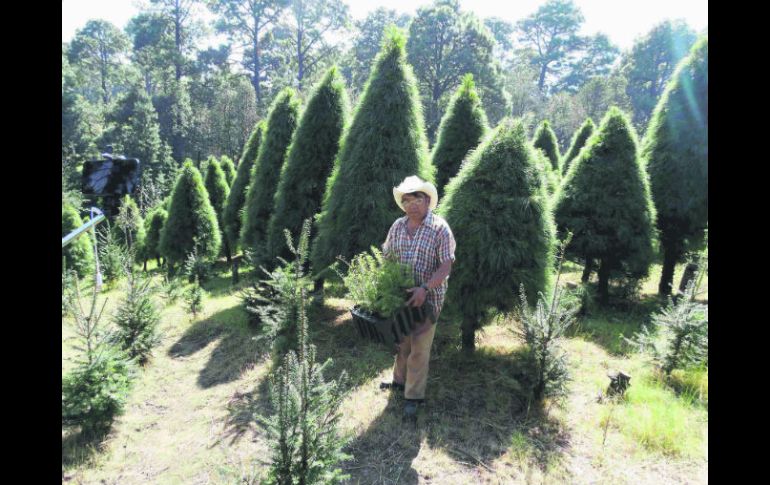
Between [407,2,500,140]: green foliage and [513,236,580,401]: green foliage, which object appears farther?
[407,2,500,140]: green foliage

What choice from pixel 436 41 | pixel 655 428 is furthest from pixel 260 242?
pixel 436 41

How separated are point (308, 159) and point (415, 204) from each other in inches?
161

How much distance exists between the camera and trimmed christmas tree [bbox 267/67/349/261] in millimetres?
7047

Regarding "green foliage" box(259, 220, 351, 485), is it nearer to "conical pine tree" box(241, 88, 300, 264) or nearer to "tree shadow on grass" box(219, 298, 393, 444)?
"tree shadow on grass" box(219, 298, 393, 444)

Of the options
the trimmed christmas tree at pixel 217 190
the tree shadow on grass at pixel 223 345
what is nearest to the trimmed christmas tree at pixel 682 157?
the tree shadow on grass at pixel 223 345

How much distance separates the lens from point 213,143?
32.3 metres

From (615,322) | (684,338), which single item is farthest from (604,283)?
(684,338)

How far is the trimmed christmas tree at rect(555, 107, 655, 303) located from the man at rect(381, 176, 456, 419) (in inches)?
187

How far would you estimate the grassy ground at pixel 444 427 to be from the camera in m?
3.18

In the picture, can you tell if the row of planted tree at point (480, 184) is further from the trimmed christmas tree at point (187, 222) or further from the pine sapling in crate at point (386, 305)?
the trimmed christmas tree at point (187, 222)

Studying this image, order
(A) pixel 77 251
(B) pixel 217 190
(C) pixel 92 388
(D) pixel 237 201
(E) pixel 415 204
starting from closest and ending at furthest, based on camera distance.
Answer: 1. (E) pixel 415 204
2. (C) pixel 92 388
3. (A) pixel 77 251
4. (D) pixel 237 201
5. (B) pixel 217 190

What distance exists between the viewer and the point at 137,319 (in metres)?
5.30

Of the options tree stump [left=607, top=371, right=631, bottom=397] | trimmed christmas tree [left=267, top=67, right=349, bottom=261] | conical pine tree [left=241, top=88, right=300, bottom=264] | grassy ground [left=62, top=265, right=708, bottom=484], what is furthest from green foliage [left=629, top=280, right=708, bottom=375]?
conical pine tree [left=241, top=88, right=300, bottom=264]

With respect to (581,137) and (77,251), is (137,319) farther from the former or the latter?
(581,137)
